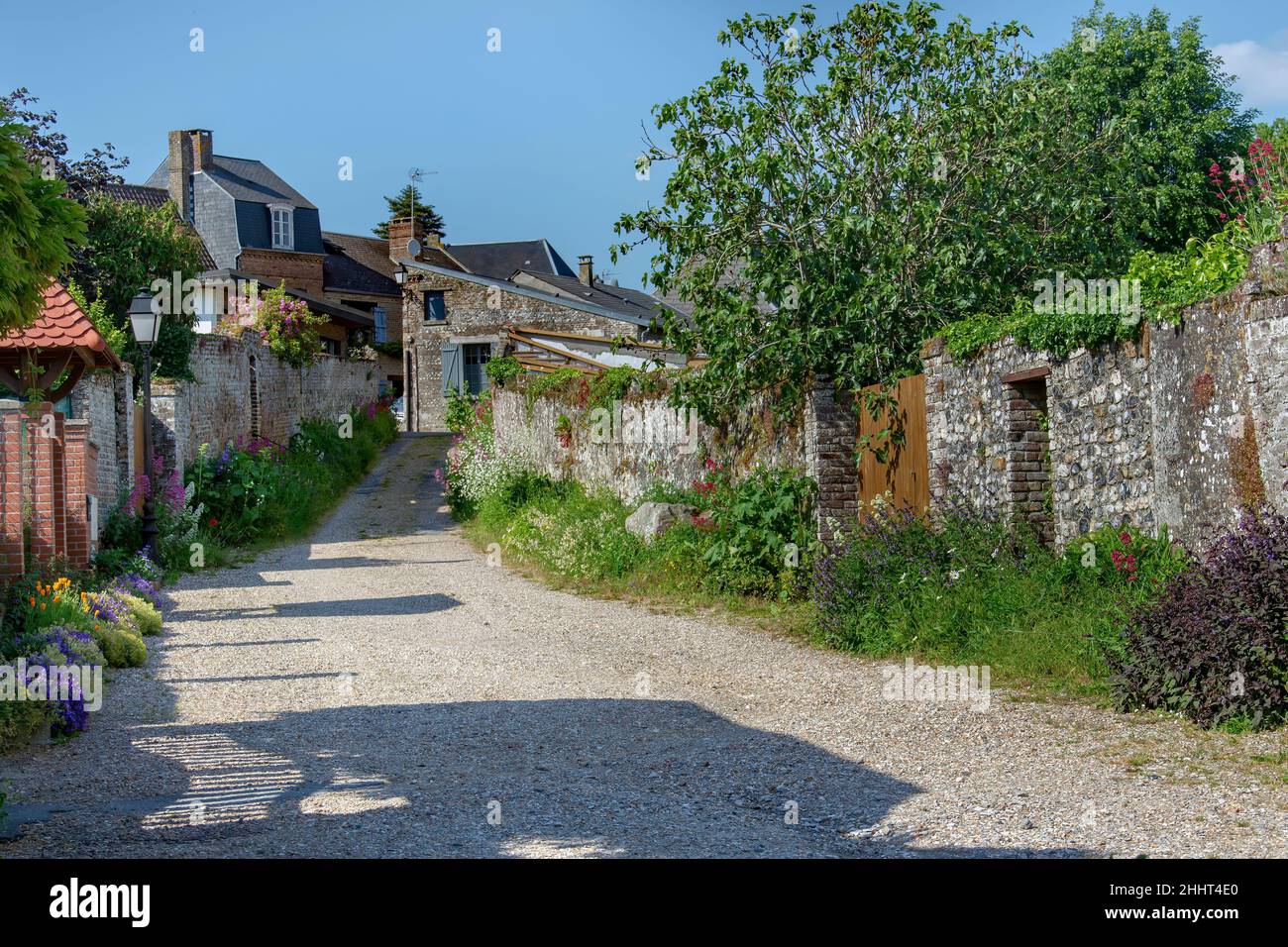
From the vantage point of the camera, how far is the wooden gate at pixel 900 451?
11453mm

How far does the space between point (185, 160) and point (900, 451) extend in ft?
121

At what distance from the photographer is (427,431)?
35.1 m

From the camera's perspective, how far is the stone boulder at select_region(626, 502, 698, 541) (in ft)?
44.7

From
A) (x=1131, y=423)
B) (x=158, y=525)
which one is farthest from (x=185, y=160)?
(x=1131, y=423)

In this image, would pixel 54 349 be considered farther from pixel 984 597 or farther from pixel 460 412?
pixel 460 412

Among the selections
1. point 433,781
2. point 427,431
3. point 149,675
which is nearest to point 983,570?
point 433,781

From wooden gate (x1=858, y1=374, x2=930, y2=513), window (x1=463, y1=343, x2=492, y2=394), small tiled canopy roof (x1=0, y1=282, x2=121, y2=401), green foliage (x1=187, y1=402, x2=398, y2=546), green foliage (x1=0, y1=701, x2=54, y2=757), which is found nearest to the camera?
green foliage (x1=0, y1=701, x2=54, y2=757)

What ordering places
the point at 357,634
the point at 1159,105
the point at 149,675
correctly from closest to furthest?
the point at 149,675 < the point at 357,634 < the point at 1159,105

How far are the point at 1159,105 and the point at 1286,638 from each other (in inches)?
894

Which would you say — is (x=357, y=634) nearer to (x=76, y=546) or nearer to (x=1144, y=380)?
(x=76, y=546)

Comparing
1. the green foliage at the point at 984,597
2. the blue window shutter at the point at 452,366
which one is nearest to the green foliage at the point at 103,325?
the green foliage at the point at 984,597

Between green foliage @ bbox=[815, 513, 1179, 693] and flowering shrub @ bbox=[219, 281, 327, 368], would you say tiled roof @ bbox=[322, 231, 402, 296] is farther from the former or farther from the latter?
green foliage @ bbox=[815, 513, 1179, 693]

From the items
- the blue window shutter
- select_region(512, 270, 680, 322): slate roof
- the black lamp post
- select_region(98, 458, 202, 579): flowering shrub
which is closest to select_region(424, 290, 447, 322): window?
the blue window shutter

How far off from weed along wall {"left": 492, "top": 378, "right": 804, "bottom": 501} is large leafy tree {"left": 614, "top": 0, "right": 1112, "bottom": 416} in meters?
0.72
